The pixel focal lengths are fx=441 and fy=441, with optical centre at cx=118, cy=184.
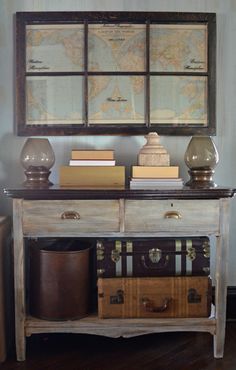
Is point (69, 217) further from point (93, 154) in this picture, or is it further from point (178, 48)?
point (178, 48)

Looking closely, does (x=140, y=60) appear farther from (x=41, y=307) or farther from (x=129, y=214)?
(x=41, y=307)

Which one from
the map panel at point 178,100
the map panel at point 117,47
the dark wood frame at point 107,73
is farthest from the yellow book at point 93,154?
the map panel at point 117,47

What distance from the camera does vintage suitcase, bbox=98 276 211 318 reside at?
6.17ft

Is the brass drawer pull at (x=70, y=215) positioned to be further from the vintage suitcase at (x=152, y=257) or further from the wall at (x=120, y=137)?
the wall at (x=120, y=137)

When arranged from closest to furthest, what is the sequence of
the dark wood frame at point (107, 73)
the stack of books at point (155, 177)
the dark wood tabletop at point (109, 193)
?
the dark wood tabletop at point (109, 193)
the stack of books at point (155, 177)
the dark wood frame at point (107, 73)

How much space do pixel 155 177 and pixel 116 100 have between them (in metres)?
0.50

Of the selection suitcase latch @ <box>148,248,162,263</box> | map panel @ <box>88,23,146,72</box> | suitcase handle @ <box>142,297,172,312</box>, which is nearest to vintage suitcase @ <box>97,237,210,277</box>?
suitcase latch @ <box>148,248,162,263</box>

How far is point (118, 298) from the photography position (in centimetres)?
188

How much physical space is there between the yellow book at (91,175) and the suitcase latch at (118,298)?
466mm

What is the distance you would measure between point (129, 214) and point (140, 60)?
85 centimetres

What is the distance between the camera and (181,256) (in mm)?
1899

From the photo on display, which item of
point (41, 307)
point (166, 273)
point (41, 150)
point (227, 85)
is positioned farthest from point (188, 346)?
point (227, 85)

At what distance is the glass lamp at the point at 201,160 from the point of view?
2016 mm

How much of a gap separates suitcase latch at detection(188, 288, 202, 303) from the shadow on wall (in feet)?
3.36
